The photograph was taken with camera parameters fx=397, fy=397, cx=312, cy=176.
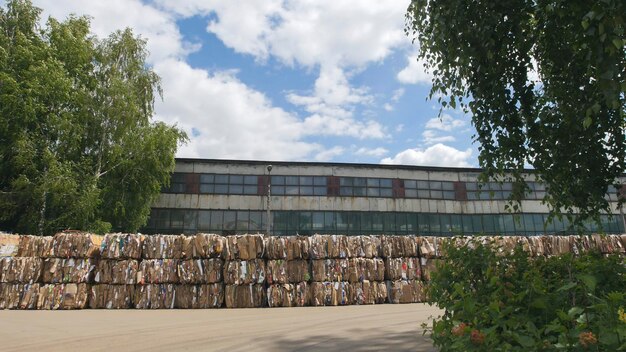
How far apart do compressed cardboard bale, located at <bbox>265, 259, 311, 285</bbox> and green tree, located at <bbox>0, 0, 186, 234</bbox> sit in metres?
15.2

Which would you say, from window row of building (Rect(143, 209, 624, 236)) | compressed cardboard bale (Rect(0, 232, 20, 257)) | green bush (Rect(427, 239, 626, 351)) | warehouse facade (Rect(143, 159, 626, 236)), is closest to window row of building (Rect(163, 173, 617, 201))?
warehouse facade (Rect(143, 159, 626, 236))

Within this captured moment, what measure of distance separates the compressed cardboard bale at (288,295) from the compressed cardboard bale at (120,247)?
179 inches

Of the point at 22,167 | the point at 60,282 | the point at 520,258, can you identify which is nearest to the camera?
the point at 520,258

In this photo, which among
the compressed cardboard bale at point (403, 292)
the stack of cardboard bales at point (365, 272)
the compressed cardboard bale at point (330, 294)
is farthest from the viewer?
the compressed cardboard bale at point (403, 292)

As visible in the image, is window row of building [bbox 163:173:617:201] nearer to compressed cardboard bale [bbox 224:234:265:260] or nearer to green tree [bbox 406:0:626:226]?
compressed cardboard bale [bbox 224:234:265:260]

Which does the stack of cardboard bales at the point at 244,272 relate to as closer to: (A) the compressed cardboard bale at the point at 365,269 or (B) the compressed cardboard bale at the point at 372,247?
(A) the compressed cardboard bale at the point at 365,269

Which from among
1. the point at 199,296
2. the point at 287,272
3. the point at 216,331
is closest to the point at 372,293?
the point at 287,272

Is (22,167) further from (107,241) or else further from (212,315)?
(212,315)

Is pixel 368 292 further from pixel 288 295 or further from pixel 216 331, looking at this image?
pixel 216 331

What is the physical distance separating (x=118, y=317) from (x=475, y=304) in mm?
10130

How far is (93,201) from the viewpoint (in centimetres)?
2325

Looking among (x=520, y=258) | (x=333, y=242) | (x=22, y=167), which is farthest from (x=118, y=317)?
(x=22, y=167)

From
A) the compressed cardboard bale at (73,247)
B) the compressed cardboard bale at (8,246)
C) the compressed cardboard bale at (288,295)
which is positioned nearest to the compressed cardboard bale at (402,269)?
the compressed cardboard bale at (288,295)

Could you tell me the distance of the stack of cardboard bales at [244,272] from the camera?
504 inches
